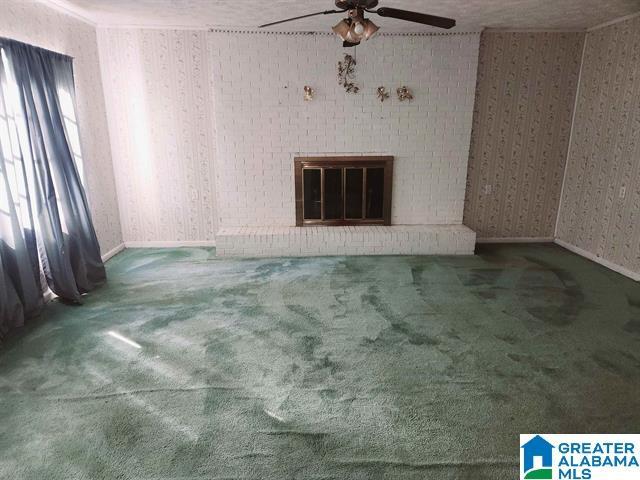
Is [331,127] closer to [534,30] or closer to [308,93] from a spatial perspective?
[308,93]

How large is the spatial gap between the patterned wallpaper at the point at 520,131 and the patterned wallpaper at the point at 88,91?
14.6 ft

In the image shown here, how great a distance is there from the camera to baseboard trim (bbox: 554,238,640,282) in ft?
13.4

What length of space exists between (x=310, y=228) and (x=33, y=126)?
292 centimetres

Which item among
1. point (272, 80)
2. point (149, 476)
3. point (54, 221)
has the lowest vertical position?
point (149, 476)

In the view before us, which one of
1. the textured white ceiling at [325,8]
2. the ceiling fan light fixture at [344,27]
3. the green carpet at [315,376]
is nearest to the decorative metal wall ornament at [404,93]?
the textured white ceiling at [325,8]

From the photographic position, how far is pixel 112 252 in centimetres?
482

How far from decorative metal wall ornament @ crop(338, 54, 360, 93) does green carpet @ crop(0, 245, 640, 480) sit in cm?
233

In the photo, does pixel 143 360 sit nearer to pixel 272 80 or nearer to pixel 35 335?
pixel 35 335

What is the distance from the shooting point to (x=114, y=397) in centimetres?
228

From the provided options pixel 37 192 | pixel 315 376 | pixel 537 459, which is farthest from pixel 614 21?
pixel 37 192

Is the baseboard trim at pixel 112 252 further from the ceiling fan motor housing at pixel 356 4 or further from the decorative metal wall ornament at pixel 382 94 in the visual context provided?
the ceiling fan motor housing at pixel 356 4

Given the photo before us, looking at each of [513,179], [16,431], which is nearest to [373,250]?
[513,179]

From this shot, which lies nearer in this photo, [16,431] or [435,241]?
[16,431]

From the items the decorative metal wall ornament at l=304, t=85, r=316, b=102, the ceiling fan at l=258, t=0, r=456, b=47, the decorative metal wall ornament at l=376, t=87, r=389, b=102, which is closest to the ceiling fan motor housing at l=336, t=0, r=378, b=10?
the ceiling fan at l=258, t=0, r=456, b=47
